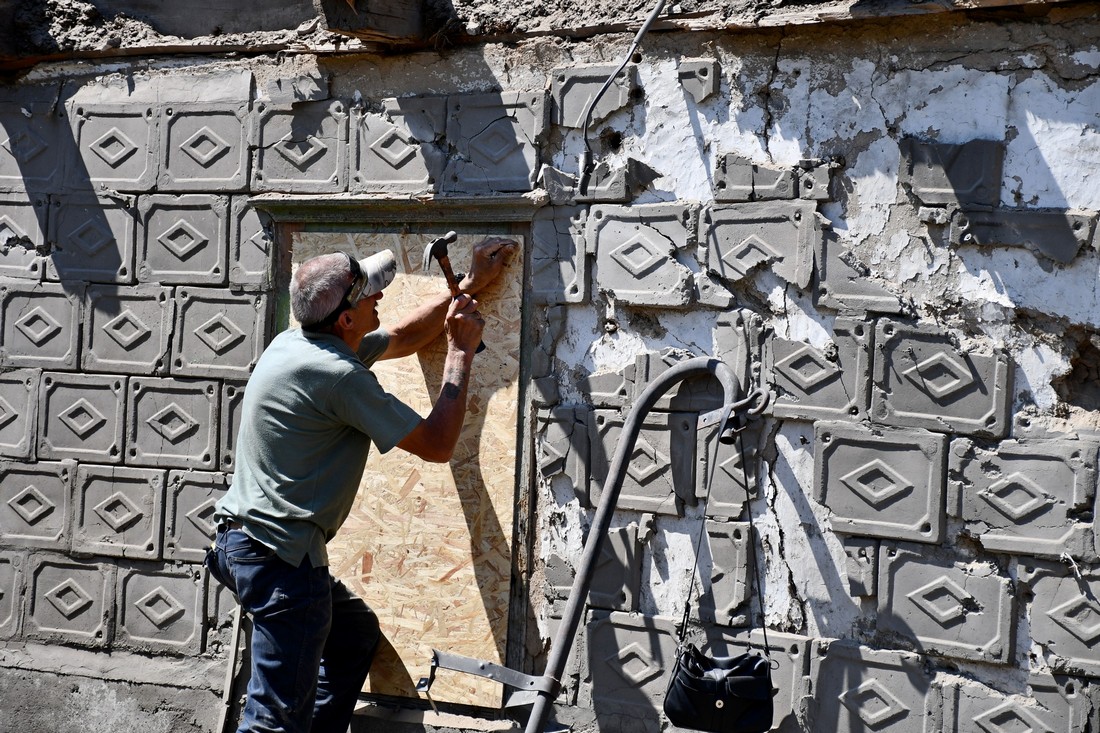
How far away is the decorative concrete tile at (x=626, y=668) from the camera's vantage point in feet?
14.1

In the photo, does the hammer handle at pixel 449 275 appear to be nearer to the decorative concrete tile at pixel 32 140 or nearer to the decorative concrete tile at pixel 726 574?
the decorative concrete tile at pixel 726 574

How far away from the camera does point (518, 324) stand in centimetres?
454

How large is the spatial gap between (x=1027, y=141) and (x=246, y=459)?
9.54ft

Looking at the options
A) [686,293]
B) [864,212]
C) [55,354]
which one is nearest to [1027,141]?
[864,212]

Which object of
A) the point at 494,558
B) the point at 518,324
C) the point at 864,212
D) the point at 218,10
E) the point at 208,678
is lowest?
the point at 208,678

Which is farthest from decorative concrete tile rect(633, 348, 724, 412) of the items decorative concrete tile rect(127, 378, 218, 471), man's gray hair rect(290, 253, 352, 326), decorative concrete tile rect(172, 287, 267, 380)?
decorative concrete tile rect(127, 378, 218, 471)

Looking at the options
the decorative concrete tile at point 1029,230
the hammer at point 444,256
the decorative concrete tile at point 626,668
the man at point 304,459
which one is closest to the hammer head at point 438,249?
the hammer at point 444,256

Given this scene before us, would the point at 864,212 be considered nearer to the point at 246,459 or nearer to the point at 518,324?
the point at 518,324

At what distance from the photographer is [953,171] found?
12.6 ft

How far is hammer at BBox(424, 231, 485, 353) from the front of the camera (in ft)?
14.0

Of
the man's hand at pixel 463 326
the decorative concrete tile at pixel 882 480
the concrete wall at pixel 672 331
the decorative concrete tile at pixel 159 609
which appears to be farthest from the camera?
the decorative concrete tile at pixel 159 609

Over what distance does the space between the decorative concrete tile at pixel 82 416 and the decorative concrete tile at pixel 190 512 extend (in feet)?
Result: 1.08

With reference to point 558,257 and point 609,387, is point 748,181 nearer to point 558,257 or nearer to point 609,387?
point 558,257

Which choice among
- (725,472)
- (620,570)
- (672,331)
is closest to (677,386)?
(672,331)
